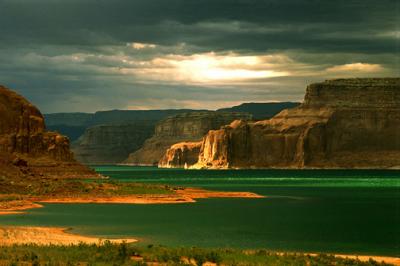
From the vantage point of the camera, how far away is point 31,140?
547ft

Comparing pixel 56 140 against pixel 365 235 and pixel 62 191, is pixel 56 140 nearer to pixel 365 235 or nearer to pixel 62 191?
pixel 62 191

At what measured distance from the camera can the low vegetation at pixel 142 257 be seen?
39.7m

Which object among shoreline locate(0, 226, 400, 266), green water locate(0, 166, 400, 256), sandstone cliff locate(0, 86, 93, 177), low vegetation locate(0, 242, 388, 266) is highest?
sandstone cliff locate(0, 86, 93, 177)

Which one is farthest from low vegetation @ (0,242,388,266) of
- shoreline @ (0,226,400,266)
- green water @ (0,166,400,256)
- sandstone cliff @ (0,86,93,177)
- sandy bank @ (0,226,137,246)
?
sandstone cliff @ (0,86,93,177)

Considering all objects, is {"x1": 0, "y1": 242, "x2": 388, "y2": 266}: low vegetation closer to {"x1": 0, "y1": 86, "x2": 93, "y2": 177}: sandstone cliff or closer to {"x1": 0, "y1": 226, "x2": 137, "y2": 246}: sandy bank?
{"x1": 0, "y1": 226, "x2": 137, "y2": 246}: sandy bank

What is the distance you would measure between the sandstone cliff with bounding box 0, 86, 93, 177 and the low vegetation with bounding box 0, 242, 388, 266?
114m

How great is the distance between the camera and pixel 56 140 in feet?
556

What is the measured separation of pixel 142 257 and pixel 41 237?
479 inches

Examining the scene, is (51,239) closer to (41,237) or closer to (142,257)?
(41,237)

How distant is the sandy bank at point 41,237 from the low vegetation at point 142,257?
3.97 m

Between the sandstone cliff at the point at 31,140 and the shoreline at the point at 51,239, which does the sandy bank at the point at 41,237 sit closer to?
the shoreline at the point at 51,239

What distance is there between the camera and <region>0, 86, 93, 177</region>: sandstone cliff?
160 metres

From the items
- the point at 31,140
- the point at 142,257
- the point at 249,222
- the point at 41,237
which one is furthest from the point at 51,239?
the point at 31,140

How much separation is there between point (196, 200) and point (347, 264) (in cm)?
6020
